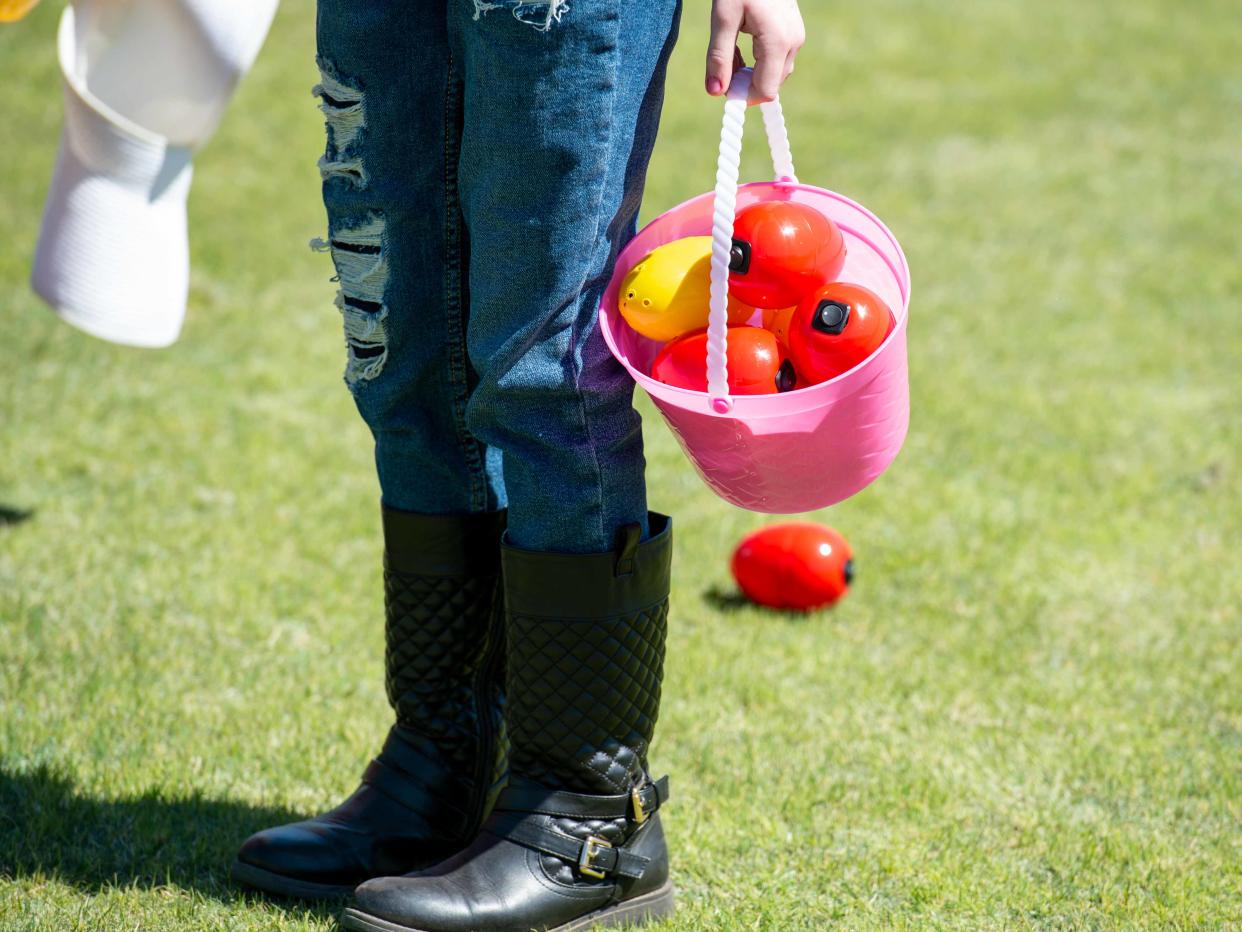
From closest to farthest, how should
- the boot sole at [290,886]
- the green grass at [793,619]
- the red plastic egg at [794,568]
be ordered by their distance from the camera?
1. the boot sole at [290,886]
2. the green grass at [793,619]
3. the red plastic egg at [794,568]

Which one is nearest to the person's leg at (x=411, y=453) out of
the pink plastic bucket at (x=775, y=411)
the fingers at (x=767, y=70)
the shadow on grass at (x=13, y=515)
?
the pink plastic bucket at (x=775, y=411)

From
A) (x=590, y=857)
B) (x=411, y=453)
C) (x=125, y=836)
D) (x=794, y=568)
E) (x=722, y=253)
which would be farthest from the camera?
(x=794, y=568)

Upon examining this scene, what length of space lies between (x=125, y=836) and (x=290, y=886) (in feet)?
1.06

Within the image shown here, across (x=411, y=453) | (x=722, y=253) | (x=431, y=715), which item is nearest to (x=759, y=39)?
(x=722, y=253)

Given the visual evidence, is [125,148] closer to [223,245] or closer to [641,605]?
[641,605]

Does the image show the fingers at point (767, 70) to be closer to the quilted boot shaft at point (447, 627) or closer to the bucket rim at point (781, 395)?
the bucket rim at point (781, 395)

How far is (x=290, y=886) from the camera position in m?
1.79

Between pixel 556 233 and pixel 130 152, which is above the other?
pixel 556 233

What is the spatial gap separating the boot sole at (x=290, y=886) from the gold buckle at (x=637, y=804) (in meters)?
0.38

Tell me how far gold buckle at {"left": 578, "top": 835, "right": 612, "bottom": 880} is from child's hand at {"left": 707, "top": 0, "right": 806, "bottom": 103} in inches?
35.4

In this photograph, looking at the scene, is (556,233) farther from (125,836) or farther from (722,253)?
(125,836)

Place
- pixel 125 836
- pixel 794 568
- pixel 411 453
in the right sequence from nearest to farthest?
pixel 411 453 → pixel 125 836 → pixel 794 568

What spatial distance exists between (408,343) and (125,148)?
3.55 feet

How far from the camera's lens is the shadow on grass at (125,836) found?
1848 millimetres
